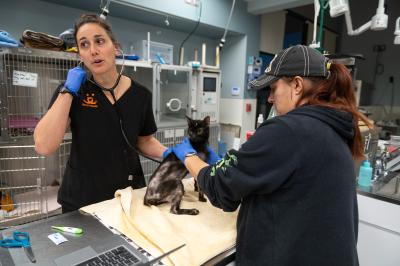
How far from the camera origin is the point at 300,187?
70 cm

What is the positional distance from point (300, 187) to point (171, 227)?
49 cm

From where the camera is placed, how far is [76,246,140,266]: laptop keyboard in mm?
720

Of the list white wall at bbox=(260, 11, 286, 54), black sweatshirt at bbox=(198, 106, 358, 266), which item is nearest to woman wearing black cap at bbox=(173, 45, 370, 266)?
black sweatshirt at bbox=(198, 106, 358, 266)

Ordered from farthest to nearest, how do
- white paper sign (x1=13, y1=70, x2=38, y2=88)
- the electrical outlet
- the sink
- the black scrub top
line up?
the electrical outlet, white paper sign (x1=13, y1=70, x2=38, y2=88), the sink, the black scrub top

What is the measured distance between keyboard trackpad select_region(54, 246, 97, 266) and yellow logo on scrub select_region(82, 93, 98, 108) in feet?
2.04

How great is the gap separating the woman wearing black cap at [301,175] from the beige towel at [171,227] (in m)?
0.13

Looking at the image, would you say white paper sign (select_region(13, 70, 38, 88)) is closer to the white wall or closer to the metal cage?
the metal cage

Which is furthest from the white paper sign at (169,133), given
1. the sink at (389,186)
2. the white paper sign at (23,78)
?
the sink at (389,186)

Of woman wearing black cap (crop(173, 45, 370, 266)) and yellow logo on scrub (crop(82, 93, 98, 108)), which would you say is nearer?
woman wearing black cap (crop(173, 45, 370, 266))

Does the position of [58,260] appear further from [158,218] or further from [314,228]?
[314,228]

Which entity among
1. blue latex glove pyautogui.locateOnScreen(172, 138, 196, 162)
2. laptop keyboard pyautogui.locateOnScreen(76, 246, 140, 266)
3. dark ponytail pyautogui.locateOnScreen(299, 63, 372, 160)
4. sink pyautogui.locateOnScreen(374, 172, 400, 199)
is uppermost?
dark ponytail pyautogui.locateOnScreen(299, 63, 372, 160)

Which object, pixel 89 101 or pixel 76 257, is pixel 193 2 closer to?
pixel 89 101

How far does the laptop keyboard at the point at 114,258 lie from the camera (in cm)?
72

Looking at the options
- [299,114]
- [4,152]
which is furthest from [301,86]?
[4,152]
